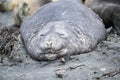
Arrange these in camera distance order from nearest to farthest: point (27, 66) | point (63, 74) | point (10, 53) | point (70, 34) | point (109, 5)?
point (63, 74)
point (27, 66)
point (70, 34)
point (10, 53)
point (109, 5)

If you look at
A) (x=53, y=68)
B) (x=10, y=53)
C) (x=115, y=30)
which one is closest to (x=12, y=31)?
(x=10, y=53)

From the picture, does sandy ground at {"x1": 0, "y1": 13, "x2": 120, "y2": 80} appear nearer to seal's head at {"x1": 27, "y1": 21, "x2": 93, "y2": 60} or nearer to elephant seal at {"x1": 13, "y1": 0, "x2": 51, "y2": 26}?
seal's head at {"x1": 27, "y1": 21, "x2": 93, "y2": 60}

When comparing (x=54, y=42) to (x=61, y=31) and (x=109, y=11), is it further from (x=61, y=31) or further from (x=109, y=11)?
(x=109, y=11)

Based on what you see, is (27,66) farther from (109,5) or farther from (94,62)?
(109,5)

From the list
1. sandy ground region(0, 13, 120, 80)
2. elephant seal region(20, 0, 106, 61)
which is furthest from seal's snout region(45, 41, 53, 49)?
sandy ground region(0, 13, 120, 80)

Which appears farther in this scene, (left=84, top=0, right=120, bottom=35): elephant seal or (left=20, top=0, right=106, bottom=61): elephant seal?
(left=84, top=0, right=120, bottom=35): elephant seal

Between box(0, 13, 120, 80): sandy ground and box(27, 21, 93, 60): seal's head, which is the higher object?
box(27, 21, 93, 60): seal's head

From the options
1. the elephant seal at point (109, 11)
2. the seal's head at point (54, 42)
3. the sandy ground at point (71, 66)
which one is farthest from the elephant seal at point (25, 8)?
the seal's head at point (54, 42)

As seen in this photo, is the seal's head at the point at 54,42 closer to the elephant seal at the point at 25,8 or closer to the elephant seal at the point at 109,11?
the elephant seal at the point at 109,11
